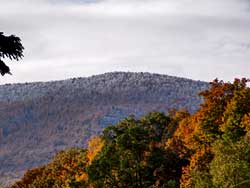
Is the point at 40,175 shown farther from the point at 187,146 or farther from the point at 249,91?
the point at 249,91

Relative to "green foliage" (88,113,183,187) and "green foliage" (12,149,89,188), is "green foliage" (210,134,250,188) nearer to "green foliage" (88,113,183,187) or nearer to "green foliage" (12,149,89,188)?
"green foliage" (88,113,183,187)

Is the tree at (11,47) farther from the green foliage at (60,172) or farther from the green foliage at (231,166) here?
the green foliage at (60,172)

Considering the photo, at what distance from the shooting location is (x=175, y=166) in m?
97.8

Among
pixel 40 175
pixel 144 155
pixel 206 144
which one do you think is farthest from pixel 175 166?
pixel 40 175

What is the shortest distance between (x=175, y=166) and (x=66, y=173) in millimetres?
34469

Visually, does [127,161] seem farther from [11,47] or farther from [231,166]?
[11,47]

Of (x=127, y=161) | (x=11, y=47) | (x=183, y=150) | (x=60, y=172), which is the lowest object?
(x=11, y=47)

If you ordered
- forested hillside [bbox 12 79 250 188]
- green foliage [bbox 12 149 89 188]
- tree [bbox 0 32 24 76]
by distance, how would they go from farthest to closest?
green foliage [bbox 12 149 89 188] → forested hillside [bbox 12 79 250 188] → tree [bbox 0 32 24 76]

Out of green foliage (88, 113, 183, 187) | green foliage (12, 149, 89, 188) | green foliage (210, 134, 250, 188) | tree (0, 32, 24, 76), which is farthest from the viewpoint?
green foliage (12, 149, 89, 188)

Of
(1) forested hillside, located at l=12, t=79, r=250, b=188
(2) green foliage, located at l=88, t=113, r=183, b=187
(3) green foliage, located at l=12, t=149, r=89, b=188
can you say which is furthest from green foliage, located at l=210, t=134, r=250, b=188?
(3) green foliage, located at l=12, t=149, r=89, b=188

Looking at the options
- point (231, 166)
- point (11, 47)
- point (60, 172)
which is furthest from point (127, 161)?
point (11, 47)

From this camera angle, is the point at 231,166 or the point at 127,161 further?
the point at 127,161

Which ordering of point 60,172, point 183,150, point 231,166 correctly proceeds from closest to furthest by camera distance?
point 231,166
point 183,150
point 60,172

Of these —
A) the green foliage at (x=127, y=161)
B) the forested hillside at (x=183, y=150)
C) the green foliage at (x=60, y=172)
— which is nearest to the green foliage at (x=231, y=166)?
the forested hillside at (x=183, y=150)
